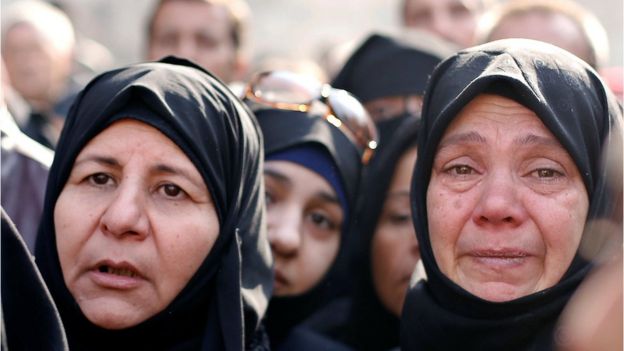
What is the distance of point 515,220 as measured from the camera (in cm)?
353

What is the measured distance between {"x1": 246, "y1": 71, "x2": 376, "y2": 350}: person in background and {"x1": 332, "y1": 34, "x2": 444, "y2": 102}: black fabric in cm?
85

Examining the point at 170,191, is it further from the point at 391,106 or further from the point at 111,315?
the point at 391,106

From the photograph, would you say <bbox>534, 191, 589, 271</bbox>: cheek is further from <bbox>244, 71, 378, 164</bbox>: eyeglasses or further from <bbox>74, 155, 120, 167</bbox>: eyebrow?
<bbox>244, 71, 378, 164</bbox>: eyeglasses

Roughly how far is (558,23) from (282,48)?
14594mm

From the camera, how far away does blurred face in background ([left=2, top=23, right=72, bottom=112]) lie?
8344 millimetres

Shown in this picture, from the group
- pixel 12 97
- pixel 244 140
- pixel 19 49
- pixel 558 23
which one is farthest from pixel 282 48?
pixel 244 140

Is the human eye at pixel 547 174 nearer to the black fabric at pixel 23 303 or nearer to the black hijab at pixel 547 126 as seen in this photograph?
the black hijab at pixel 547 126

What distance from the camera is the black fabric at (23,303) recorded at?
2844 millimetres

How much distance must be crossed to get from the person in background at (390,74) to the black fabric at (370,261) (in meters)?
0.45

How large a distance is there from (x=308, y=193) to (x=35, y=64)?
4.28 metres

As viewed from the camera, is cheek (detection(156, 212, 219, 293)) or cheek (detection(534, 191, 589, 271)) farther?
cheek (detection(156, 212, 219, 293))

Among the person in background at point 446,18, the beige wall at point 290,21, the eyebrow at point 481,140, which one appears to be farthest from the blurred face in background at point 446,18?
the beige wall at point 290,21

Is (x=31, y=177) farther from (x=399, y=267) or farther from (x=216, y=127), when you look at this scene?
(x=399, y=267)

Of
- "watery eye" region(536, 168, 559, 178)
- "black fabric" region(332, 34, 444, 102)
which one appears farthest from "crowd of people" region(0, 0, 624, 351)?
"black fabric" region(332, 34, 444, 102)
